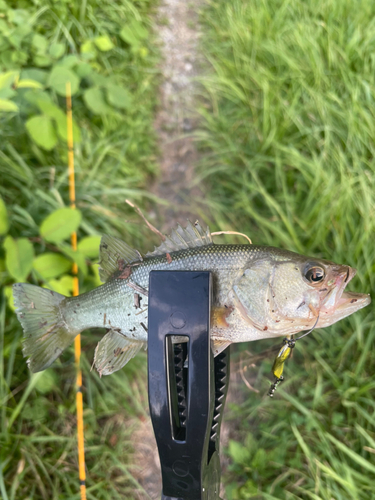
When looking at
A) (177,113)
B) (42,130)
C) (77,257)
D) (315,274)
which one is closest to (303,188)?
(315,274)

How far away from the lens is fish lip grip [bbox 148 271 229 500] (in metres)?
1.34

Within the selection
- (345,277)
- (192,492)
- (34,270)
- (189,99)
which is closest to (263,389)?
(192,492)

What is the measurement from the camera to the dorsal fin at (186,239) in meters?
1.68

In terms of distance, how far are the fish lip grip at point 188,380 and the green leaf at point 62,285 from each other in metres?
1.31

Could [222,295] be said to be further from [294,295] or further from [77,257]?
[77,257]

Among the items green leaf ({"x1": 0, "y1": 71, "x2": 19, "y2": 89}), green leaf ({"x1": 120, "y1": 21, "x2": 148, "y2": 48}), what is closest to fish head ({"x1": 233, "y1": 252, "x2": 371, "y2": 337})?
green leaf ({"x1": 0, "y1": 71, "x2": 19, "y2": 89})

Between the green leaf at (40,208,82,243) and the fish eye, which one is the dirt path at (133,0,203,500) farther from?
the fish eye

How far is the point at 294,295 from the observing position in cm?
148

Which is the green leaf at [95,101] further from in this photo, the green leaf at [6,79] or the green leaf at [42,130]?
the green leaf at [6,79]

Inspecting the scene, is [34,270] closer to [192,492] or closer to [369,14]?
[192,492]

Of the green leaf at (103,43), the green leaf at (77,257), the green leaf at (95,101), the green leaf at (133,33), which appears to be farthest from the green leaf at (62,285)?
the green leaf at (133,33)

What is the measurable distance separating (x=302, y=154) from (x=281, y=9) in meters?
1.72

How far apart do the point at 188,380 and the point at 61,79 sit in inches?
111

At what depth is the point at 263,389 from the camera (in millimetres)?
2607
